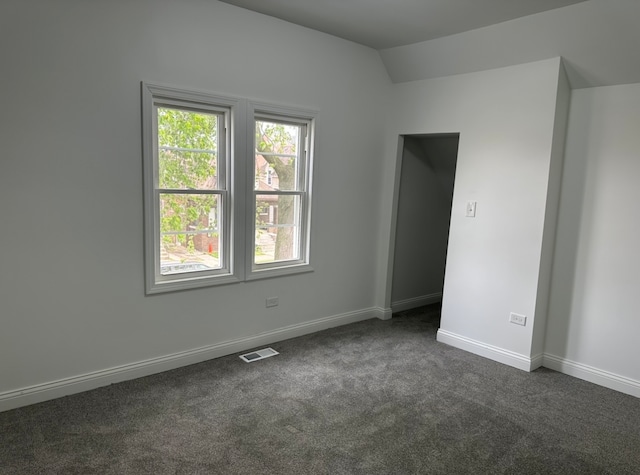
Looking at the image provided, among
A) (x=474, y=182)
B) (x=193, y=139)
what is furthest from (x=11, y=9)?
(x=474, y=182)

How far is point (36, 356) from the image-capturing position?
2.75 m

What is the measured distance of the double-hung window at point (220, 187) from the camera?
10.3 ft

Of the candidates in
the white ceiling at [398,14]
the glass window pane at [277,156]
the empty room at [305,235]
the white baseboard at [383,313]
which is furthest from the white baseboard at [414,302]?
the white ceiling at [398,14]

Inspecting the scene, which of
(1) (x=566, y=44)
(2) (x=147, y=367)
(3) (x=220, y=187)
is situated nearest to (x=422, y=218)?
(1) (x=566, y=44)

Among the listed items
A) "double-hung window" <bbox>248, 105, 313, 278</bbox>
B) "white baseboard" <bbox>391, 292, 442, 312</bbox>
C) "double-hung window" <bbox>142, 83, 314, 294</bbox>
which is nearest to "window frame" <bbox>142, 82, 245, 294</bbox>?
"double-hung window" <bbox>142, 83, 314, 294</bbox>

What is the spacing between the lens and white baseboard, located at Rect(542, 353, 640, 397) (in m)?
3.27

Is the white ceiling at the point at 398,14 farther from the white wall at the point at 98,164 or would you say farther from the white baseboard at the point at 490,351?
the white baseboard at the point at 490,351

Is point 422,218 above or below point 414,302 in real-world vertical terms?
above

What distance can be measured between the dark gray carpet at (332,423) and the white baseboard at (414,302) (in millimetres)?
1370

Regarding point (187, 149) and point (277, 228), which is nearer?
point (187, 149)

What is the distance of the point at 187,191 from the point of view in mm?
3293

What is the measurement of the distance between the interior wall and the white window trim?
47.0 inches

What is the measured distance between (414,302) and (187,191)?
3.08 meters

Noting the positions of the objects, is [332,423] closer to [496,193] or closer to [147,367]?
[147,367]
